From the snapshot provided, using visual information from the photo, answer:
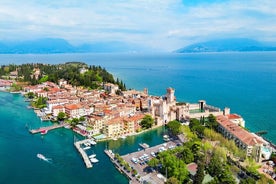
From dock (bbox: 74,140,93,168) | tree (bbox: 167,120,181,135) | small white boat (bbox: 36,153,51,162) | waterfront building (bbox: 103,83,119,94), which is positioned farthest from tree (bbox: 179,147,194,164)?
waterfront building (bbox: 103,83,119,94)

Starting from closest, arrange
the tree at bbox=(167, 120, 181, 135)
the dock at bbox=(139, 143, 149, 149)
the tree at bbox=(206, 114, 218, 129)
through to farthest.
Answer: the dock at bbox=(139, 143, 149, 149)
the tree at bbox=(167, 120, 181, 135)
the tree at bbox=(206, 114, 218, 129)

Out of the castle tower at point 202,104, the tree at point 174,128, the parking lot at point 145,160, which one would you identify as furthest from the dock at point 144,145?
the castle tower at point 202,104

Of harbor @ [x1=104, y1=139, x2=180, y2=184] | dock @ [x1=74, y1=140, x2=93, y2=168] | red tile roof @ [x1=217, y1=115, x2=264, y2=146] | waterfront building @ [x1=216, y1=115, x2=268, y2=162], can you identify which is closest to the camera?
harbor @ [x1=104, y1=139, x2=180, y2=184]

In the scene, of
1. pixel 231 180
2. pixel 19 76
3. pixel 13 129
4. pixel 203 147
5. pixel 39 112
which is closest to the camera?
pixel 231 180

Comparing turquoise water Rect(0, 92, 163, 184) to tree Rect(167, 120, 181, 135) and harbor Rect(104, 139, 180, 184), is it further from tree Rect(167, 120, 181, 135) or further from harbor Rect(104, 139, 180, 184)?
tree Rect(167, 120, 181, 135)

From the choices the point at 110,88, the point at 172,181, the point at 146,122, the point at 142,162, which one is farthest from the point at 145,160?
the point at 110,88

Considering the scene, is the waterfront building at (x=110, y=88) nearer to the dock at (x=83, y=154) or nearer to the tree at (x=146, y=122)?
the tree at (x=146, y=122)

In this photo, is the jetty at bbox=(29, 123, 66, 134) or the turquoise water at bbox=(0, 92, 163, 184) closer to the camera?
the turquoise water at bbox=(0, 92, 163, 184)

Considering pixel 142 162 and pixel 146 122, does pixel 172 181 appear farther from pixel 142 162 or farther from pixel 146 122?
pixel 146 122

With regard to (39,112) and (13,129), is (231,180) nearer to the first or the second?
(13,129)

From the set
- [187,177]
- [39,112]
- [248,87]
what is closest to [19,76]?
[39,112]

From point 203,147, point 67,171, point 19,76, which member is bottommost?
point 67,171
